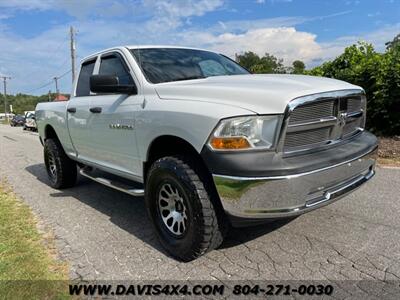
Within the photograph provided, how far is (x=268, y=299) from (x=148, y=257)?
1.27 meters

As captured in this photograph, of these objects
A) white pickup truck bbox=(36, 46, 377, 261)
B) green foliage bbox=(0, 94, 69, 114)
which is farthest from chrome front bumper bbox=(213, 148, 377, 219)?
green foliage bbox=(0, 94, 69, 114)

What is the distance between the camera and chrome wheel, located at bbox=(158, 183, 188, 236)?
3575 mm

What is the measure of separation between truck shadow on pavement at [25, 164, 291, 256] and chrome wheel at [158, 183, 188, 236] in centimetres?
31

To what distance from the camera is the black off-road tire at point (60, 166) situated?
20.8 feet

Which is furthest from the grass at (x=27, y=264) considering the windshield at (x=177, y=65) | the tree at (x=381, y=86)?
the tree at (x=381, y=86)

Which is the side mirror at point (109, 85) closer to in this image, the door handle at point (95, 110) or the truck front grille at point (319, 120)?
the door handle at point (95, 110)

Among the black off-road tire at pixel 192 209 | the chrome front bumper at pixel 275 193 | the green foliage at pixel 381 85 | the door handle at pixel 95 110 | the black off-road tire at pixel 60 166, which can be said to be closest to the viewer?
the chrome front bumper at pixel 275 193

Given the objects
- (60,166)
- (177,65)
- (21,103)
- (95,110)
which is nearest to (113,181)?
(95,110)

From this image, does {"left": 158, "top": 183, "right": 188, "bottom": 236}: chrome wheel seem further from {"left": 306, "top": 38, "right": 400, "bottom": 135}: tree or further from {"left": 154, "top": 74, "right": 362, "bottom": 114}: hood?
{"left": 306, "top": 38, "right": 400, "bottom": 135}: tree

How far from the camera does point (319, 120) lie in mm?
3283

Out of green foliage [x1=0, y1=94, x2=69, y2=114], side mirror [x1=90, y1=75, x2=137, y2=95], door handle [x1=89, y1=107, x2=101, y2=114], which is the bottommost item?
green foliage [x1=0, y1=94, x2=69, y2=114]

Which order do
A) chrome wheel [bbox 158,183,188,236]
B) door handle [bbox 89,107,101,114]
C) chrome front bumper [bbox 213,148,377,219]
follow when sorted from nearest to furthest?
chrome front bumper [bbox 213,148,377,219] → chrome wheel [bbox 158,183,188,236] → door handle [bbox 89,107,101,114]

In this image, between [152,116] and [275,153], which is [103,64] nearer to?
[152,116]

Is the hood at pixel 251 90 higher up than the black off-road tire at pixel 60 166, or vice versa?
the hood at pixel 251 90
